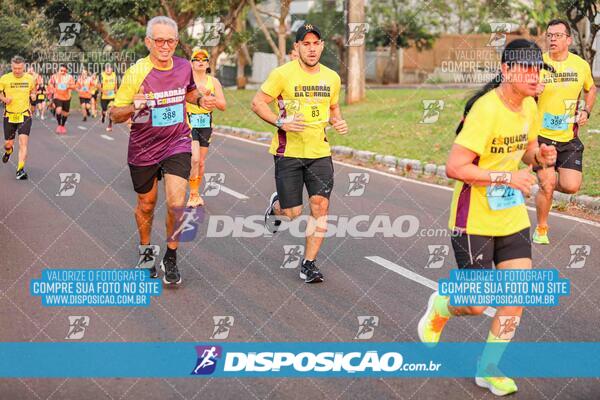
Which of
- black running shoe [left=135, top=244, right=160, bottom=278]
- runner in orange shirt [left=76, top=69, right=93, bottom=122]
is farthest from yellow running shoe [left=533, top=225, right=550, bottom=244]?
runner in orange shirt [left=76, top=69, right=93, bottom=122]

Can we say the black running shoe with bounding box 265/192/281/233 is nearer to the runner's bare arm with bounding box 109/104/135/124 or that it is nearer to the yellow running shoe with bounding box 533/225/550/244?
the runner's bare arm with bounding box 109/104/135/124

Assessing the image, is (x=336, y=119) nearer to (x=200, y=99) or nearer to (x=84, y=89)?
(x=200, y=99)

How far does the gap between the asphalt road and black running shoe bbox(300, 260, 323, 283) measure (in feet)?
0.30

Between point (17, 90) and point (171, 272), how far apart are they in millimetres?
9018

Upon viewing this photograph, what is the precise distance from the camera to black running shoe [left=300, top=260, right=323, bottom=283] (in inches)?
305

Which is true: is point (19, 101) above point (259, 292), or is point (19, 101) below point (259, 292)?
above

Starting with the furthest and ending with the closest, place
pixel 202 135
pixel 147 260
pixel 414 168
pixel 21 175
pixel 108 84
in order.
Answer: pixel 108 84 < pixel 414 168 < pixel 21 175 < pixel 202 135 < pixel 147 260

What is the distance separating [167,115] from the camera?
24.4ft

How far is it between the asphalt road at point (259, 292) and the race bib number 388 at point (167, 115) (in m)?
1.48

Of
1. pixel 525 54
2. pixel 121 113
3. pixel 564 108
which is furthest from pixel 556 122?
pixel 121 113

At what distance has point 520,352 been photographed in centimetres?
587

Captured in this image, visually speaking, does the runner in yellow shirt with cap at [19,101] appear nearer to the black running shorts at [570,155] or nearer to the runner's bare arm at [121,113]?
the runner's bare arm at [121,113]

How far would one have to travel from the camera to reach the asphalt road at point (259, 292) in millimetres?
5285

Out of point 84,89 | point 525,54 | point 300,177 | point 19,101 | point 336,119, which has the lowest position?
point 84,89
